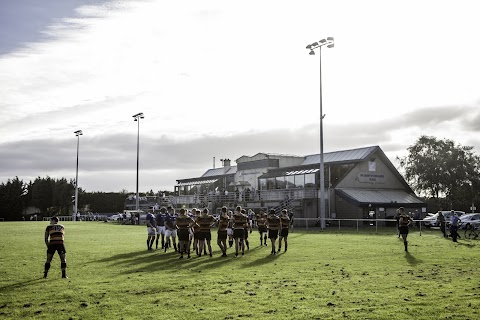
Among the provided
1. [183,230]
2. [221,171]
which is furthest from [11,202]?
[183,230]

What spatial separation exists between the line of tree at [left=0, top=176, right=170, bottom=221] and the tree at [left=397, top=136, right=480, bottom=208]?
1967 inches

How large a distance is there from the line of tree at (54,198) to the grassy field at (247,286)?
257 feet

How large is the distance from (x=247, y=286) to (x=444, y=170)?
174 feet

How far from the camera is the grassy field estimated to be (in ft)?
35.8

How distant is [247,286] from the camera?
45.9ft

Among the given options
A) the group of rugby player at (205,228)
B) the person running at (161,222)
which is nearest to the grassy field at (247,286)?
the group of rugby player at (205,228)

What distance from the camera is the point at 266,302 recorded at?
1180 centimetres

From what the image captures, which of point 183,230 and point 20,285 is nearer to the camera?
point 20,285

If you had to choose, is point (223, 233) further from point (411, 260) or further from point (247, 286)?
point (247, 286)

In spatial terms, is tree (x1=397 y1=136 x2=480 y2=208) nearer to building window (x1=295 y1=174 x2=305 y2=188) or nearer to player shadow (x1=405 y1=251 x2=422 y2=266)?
building window (x1=295 y1=174 x2=305 y2=188)

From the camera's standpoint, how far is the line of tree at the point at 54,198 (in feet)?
325

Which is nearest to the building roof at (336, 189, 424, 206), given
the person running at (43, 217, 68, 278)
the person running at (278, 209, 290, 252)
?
the person running at (278, 209, 290, 252)

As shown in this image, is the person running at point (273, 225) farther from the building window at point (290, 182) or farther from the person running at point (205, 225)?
the building window at point (290, 182)

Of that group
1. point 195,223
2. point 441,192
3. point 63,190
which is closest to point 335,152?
point 441,192
